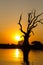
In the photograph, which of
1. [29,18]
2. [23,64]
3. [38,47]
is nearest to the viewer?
[23,64]

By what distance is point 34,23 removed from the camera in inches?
1131

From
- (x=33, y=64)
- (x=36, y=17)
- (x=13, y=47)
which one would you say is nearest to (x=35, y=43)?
(x=13, y=47)

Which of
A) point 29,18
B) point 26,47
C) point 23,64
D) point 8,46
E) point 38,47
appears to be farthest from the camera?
point 8,46

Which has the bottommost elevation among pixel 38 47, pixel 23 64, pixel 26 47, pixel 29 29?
pixel 23 64

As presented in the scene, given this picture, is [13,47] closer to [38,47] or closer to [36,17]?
[38,47]

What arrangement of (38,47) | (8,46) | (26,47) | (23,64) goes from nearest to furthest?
(23,64), (26,47), (38,47), (8,46)

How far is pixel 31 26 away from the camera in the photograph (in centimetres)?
2830

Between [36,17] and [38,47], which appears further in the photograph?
[38,47]

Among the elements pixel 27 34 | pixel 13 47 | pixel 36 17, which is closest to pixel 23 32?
pixel 27 34

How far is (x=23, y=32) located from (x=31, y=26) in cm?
139

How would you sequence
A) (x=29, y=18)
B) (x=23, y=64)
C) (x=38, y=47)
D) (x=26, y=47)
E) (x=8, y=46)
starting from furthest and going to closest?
1. (x=8, y=46)
2. (x=38, y=47)
3. (x=29, y=18)
4. (x=26, y=47)
5. (x=23, y=64)

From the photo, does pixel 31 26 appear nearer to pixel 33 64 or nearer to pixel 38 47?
pixel 33 64

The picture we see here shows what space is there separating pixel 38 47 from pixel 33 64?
30203 millimetres

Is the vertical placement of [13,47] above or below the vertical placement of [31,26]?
above
